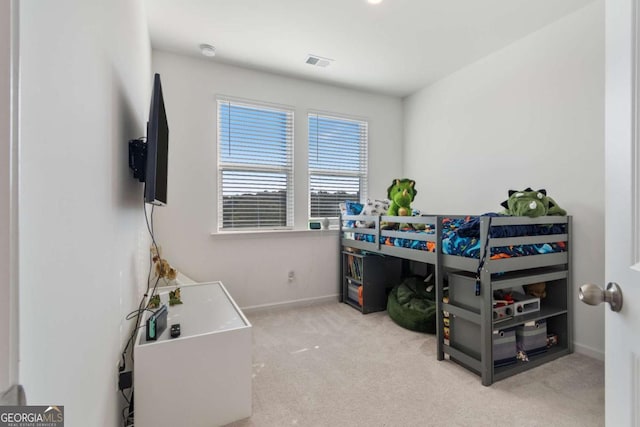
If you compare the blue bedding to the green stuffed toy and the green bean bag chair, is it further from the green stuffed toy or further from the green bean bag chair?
the green bean bag chair

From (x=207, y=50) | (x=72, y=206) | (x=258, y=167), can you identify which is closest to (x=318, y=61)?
(x=207, y=50)

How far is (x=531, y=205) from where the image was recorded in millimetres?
2037

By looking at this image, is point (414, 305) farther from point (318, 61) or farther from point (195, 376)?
point (318, 61)

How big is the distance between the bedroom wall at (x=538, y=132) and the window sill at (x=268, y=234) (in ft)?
4.48

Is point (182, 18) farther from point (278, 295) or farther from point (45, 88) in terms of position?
point (278, 295)

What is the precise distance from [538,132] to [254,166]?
2.65 metres

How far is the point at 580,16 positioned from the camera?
7.28 feet

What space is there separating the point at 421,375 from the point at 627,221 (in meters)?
1.67

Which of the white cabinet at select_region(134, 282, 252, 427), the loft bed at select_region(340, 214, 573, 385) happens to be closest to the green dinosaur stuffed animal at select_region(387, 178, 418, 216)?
the loft bed at select_region(340, 214, 573, 385)

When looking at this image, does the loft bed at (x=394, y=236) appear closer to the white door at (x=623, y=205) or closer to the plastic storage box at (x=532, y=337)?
the plastic storage box at (x=532, y=337)

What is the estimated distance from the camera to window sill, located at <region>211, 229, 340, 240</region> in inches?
119

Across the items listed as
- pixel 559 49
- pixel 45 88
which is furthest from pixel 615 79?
pixel 559 49

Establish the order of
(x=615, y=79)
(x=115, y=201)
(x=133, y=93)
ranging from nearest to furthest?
(x=615, y=79) → (x=115, y=201) → (x=133, y=93)

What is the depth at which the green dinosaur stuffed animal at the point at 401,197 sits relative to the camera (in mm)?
2824
